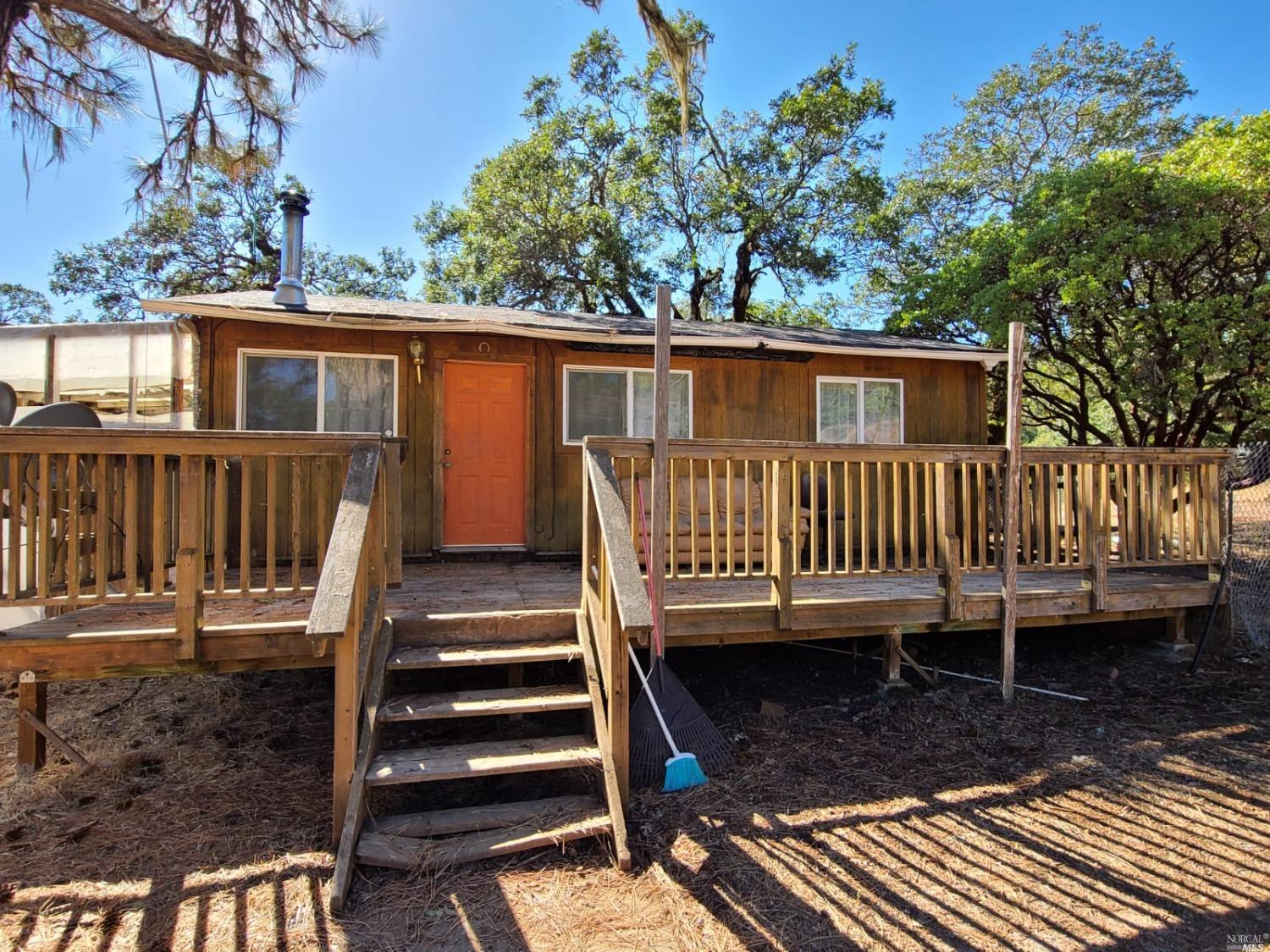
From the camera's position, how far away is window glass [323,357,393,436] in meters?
5.93

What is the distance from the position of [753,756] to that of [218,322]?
551 centimetres

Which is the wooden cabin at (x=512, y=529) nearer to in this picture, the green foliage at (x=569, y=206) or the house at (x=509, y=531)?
the house at (x=509, y=531)

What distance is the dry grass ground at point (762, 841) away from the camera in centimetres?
233

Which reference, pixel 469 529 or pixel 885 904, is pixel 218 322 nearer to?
pixel 469 529

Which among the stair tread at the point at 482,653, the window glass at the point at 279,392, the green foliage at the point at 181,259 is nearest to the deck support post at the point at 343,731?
the stair tread at the point at 482,653

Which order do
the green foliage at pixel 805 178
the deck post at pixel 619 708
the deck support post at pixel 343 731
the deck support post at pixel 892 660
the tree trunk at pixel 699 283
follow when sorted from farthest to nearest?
the tree trunk at pixel 699 283 → the green foliage at pixel 805 178 → the deck support post at pixel 892 660 → the deck post at pixel 619 708 → the deck support post at pixel 343 731

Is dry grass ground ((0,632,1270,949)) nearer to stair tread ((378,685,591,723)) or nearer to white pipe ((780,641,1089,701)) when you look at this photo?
white pipe ((780,641,1089,701))

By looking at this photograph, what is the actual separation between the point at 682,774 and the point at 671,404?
4096 millimetres

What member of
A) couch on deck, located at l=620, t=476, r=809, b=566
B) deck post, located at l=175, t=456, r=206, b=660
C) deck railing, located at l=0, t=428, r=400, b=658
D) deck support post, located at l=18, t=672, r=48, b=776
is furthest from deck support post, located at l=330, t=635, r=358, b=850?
couch on deck, located at l=620, t=476, r=809, b=566

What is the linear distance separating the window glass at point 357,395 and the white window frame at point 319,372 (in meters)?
0.02

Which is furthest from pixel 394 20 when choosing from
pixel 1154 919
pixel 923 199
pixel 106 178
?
pixel 923 199

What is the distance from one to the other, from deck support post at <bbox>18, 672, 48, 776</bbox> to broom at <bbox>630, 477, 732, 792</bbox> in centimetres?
303

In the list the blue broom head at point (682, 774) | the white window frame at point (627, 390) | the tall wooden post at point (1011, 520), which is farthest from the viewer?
the white window frame at point (627, 390)

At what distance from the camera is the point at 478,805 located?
3.03 meters
